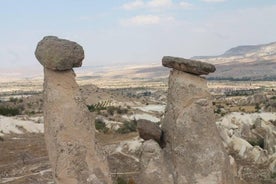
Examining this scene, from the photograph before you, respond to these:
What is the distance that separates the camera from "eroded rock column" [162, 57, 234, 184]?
28.8 feet

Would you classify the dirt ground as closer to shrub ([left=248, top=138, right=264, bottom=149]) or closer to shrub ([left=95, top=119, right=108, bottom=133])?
shrub ([left=95, top=119, right=108, bottom=133])

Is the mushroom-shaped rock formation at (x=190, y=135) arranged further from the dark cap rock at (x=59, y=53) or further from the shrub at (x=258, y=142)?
the shrub at (x=258, y=142)

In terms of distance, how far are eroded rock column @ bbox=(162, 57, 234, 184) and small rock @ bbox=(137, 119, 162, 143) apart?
0.48 ft

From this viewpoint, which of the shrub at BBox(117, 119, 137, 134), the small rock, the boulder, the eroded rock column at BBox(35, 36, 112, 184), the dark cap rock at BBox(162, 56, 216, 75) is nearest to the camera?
the eroded rock column at BBox(35, 36, 112, 184)

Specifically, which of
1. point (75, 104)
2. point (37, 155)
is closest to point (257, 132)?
point (37, 155)

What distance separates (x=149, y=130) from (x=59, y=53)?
7.70 ft

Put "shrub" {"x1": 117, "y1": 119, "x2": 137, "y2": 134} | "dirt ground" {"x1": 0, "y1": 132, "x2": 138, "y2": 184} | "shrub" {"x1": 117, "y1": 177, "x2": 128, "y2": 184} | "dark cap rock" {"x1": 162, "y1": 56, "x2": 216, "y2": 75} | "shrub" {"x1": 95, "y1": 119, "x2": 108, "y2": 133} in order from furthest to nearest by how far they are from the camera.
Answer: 1. "shrub" {"x1": 95, "y1": 119, "x2": 108, "y2": 133}
2. "shrub" {"x1": 117, "y1": 119, "x2": 137, "y2": 134}
3. "dirt ground" {"x1": 0, "y1": 132, "x2": 138, "y2": 184}
4. "shrub" {"x1": 117, "y1": 177, "x2": 128, "y2": 184}
5. "dark cap rock" {"x1": 162, "y1": 56, "x2": 216, "y2": 75}

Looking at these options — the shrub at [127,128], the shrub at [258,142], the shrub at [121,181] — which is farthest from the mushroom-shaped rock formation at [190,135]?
the shrub at [127,128]

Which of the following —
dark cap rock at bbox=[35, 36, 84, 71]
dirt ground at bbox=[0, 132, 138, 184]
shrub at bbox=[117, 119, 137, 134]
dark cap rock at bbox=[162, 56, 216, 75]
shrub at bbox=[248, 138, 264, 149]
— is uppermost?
dark cap rock at bbox=[35, 36, 84, 71]

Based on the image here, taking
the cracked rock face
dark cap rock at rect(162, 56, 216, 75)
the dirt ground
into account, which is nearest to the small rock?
the cracked rock face

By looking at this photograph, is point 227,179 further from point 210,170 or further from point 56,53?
point 56,53

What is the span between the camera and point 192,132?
8.80 meters

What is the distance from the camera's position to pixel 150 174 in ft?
29.4

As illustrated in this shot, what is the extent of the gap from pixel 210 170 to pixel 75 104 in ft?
8.60
